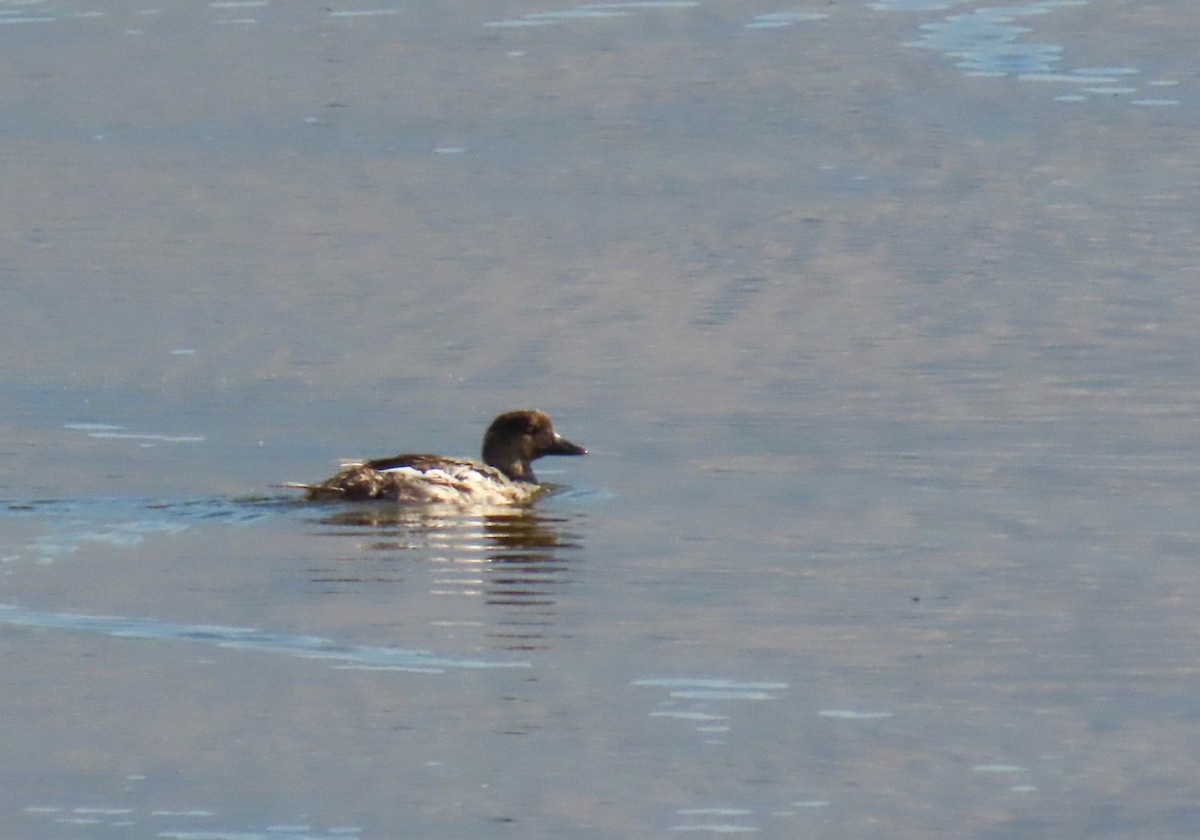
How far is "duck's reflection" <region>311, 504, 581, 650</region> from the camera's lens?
395 inches

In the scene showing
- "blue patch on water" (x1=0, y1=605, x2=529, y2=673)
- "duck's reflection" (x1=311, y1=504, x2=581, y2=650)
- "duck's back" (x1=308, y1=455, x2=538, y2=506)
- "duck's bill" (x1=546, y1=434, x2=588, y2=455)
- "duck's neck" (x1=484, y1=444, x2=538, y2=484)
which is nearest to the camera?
"blue patch on water" (x1=0, y1=605, x2=529, y2=673)

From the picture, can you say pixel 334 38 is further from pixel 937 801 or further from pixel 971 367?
pixel 937 801

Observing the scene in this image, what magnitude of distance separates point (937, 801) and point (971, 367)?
694 cm

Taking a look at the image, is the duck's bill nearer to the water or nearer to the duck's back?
the water

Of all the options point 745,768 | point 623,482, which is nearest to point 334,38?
point 623,482

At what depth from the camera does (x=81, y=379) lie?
14.5 m

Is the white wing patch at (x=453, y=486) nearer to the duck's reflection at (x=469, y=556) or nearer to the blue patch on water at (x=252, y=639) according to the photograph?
the duck's reflection at (x=469, y=556)

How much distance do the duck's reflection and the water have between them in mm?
43

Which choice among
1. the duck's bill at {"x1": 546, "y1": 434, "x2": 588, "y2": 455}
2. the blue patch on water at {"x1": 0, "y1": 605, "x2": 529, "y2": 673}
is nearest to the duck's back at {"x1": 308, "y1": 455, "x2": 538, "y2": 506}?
the duck's bill at {"x1": 546, "y1": 434, "x2": 588, "y2": 455}

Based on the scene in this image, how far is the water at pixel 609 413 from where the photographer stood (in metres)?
7.95

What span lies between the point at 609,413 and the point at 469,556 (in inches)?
112

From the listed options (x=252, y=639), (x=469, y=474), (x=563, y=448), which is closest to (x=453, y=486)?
(x=469, y=474)

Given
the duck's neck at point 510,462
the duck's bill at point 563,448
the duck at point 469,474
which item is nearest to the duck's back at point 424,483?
the duck at point 469,474

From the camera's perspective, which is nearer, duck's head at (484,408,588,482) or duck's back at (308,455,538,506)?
duck's back at (308,455,538,506)
